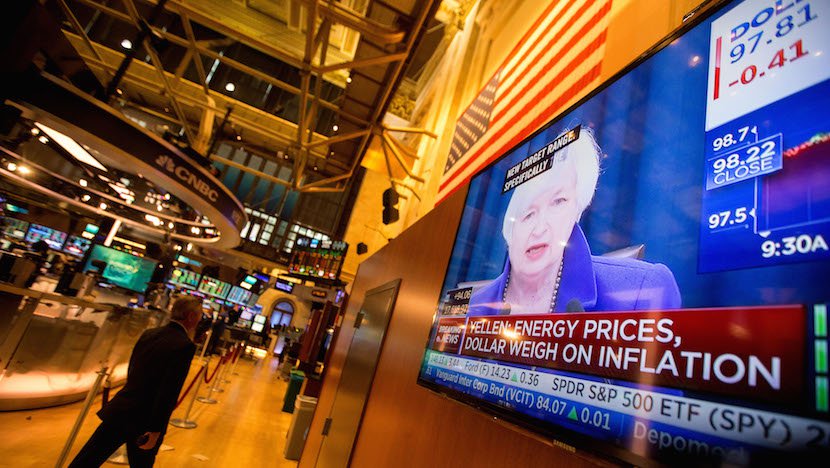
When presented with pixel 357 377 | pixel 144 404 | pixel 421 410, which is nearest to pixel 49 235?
pixel 144 404

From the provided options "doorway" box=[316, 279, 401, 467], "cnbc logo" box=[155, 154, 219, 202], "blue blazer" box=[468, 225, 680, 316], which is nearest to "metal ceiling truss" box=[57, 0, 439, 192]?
"cnbc logo" box=[155, 154, 219, 202]

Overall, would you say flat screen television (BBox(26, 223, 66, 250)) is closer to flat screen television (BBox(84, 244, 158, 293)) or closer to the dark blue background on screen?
flat screen television (BBox(84, 244, 158, 293))

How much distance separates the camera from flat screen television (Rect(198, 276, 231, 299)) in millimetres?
14219

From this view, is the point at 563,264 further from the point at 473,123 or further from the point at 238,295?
the point at 238,295

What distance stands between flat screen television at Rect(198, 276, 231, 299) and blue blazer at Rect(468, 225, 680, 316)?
50.2 feet

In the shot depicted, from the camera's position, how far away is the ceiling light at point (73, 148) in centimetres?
605

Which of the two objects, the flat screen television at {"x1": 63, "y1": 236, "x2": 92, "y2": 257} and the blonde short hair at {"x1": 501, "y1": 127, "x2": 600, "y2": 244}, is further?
the flat screen television at {"x1": 63, "y1": 236, "x2": 92, "y2": 257}

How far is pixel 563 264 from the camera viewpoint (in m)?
1.25

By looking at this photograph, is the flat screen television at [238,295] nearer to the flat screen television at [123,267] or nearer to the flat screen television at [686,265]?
the flat screen television at [123,267]

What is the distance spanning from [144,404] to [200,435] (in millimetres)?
3008

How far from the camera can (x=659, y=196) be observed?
1.02 meters

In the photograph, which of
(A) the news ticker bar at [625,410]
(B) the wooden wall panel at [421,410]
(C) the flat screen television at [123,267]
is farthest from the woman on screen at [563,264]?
(C) the flat screen television at [123,267]

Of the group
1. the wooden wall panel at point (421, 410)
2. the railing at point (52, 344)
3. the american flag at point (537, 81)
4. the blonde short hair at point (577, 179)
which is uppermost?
the american flag at point (537, 81)

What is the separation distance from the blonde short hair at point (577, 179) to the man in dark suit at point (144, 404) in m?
2.62
